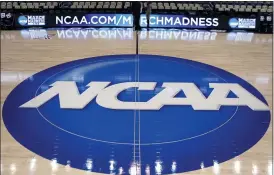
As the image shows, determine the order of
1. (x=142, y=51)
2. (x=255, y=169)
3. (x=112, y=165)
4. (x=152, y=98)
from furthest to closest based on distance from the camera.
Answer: (x=142, y=51)
(x=152, y=98)
(x=112, y=165)
(x=255, y=169)

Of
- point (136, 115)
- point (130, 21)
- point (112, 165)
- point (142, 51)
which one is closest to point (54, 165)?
point (112, 165)

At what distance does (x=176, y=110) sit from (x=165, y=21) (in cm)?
641

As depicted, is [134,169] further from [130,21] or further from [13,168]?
[130,21]

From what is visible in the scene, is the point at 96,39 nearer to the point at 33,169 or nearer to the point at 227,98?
the point at 227,98

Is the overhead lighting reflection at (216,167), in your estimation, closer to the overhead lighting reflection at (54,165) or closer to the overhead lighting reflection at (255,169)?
the overhead lighting reflection at (255,169)

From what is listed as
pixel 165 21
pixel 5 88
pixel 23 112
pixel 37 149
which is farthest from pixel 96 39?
pixel 37 149

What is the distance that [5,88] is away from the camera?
891 centimetres

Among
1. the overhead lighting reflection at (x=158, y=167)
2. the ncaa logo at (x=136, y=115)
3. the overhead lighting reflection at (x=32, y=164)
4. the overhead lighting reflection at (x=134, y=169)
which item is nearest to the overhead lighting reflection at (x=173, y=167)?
the ncaa logo at (x=136, y=115)

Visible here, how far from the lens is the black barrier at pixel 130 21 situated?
13945 millimetres

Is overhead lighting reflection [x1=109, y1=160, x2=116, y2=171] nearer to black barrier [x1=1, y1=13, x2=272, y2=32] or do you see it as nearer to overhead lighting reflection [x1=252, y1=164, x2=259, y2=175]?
overhead lighting reflection [x1=252, y1=164, x2=259, y2=175]

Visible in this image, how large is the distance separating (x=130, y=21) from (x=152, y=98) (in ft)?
19.4

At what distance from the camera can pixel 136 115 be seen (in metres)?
7.80

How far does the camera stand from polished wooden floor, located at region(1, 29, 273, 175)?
8672 mm

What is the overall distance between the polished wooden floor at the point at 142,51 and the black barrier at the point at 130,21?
44 cm
